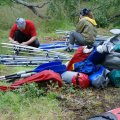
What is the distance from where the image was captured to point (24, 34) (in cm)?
793

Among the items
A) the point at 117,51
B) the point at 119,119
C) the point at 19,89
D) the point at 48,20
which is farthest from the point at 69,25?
the point at 119,119

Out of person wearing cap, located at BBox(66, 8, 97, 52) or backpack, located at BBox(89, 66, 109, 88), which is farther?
person wearing cap, located at BBox(66, 8, 97, 52)

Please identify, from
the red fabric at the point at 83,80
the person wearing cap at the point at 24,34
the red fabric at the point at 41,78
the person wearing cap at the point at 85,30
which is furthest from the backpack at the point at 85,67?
the person wearing cap at the point at 24,34

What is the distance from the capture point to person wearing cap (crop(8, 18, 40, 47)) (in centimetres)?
770

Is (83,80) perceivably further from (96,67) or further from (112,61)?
(112,61)

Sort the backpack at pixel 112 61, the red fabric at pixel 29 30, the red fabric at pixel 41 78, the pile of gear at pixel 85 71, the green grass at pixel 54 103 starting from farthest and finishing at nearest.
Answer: the red fabric at pixel 29 30
the backpack at pixel 112 61
the pile of gear at pixel 85 71
the red fabric at pixel 41 78
the green grass at pixel 54 103

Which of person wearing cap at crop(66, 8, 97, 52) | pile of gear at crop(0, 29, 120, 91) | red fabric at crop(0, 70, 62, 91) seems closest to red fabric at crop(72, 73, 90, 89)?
pile of gear at crop(0, 29, 120, 91)

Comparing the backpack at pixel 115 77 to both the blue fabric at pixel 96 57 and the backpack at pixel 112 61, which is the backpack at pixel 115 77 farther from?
the blue fabric at pixel 96 57

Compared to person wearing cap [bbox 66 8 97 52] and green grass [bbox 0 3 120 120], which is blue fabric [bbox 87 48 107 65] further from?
person wearing cap [bbox 66 8 97 52]

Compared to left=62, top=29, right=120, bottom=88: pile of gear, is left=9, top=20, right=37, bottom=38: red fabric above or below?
above

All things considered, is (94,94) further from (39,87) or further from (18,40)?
(18,40)

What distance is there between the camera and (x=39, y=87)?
16.4ft

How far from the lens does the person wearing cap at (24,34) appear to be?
25.2ft

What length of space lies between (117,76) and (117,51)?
52cm
